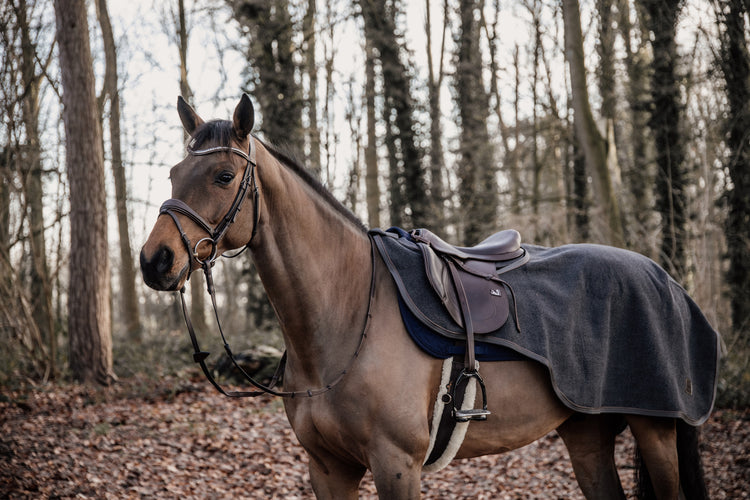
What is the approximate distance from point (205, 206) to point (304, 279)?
0.59 metres

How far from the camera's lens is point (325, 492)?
2.86m

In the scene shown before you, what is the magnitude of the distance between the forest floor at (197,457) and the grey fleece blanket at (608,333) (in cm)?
218

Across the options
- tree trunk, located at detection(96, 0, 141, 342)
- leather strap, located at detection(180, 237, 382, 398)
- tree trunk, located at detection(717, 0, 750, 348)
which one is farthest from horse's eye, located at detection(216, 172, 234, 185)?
tree trunk, located at detection(96, 0, 141, 342)

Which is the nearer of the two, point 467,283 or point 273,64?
point 467,283

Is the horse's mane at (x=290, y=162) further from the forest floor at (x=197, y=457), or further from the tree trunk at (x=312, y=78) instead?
the tree trunk at (x=312, y=78)

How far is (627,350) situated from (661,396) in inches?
11.9

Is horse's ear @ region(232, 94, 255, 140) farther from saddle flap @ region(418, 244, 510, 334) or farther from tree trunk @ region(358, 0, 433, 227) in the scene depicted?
tree trunk @ region(358, 0, 433, 227)

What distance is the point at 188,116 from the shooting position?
275cm

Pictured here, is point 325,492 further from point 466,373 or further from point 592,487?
point 592,487

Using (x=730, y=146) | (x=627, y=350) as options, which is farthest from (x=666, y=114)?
(x=627, y=350)

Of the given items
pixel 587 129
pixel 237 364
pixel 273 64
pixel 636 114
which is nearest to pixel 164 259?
pixel 237 364

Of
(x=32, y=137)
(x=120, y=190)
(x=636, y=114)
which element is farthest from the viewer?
(x=636, y=114)

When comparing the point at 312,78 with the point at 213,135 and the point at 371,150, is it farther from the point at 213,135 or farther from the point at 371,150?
the point at 213,135

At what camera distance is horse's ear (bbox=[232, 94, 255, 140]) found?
2503 mm
